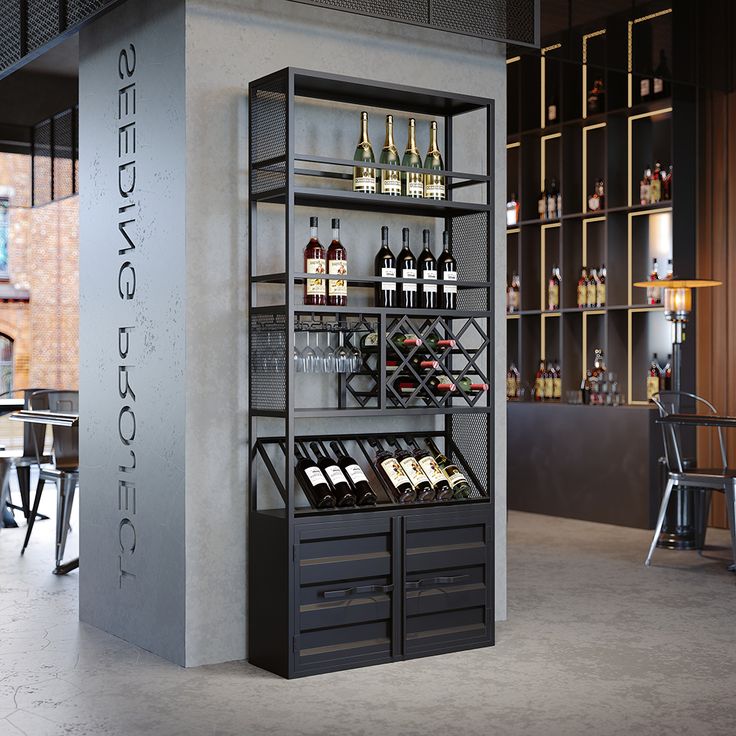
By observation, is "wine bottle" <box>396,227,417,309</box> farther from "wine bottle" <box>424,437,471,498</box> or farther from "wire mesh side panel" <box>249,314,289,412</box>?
"wine bottle" <box>424,437,471,498</box>

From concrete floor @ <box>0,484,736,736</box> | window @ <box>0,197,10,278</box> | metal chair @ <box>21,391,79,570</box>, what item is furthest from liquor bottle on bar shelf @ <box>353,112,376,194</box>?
window @ <box>0,197,10,278</box>

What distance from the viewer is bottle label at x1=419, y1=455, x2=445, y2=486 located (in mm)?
4340

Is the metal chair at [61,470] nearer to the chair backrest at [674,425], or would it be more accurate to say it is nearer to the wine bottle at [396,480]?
the wine bottle at [396,480]

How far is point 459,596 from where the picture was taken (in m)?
4.32

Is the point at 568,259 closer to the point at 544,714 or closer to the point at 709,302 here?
the point at 709,302

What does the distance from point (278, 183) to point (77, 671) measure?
6.51 feet

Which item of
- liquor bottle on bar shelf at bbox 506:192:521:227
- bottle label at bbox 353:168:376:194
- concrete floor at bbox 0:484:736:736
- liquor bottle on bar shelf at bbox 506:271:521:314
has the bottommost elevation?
concrete floor at bbox 0:484:736:736

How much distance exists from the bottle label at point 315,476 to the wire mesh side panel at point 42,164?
4868mm

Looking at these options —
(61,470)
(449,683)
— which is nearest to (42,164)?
(61,470)

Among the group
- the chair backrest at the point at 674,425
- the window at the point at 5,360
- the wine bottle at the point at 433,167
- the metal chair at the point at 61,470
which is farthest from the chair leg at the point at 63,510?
the window at the point at 5,360

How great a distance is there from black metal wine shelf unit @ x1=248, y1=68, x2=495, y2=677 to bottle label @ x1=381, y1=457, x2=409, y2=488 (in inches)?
2.0

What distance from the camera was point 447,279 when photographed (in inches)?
172

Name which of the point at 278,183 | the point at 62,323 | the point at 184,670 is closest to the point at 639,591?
the point at 184,670

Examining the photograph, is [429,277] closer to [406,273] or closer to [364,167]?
[406,273]
